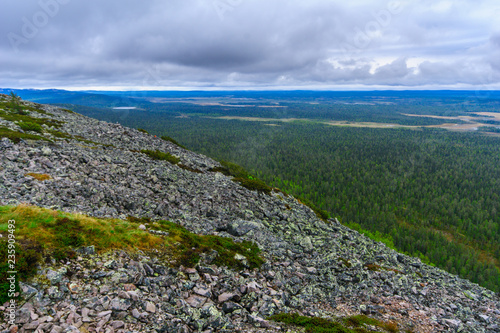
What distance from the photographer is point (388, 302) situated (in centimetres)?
2545

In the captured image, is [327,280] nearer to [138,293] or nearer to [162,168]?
[138,293]

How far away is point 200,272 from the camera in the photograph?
20562 millimetres

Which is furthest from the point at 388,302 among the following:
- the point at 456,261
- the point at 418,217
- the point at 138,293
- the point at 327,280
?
the point at 418,217

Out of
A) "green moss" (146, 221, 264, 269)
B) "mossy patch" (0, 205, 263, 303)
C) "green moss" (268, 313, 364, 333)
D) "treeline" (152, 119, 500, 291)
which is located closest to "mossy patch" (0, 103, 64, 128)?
"mossy patch" (0, 205, 263, 303)

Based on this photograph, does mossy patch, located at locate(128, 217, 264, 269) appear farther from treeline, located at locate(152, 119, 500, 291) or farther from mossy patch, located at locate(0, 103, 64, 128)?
treeline, located at locate(152, 119, 500, 291)

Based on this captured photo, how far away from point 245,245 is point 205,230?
5.67 metres

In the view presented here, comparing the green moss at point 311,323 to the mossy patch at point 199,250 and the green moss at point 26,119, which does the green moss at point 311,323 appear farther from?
the green moss at point 26,119

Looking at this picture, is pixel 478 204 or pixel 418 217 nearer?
pixel 418 217

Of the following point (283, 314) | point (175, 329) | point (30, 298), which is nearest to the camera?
point (30, 298)

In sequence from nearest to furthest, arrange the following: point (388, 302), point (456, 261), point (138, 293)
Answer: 1. point (138, 293)
2. point (388, 302)
3. point (456, 261)

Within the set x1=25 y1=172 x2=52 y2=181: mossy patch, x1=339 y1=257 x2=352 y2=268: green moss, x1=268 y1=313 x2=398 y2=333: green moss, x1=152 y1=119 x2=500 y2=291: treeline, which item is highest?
x1=25 y1=172 x2=52 y2=181: mossy patch

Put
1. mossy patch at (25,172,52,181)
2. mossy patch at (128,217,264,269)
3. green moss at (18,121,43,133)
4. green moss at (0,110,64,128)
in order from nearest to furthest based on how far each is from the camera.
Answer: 1. mossy patch at (128,217,264,269)
2. mossy patch at (25,172,52,181)
3. green moss at (18,121,43,133)
4. green moss at (0,110,64,128)

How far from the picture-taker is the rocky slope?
568 inches

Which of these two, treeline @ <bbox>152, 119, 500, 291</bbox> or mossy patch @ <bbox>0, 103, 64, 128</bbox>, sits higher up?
mossy patch @ <bbox>0, 103, 64, 128</bbox>
